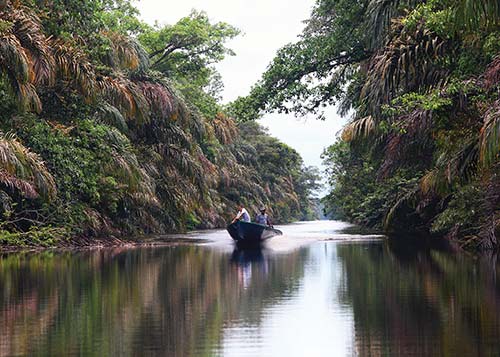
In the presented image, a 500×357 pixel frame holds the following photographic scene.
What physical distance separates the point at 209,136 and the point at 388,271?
72.3 ft

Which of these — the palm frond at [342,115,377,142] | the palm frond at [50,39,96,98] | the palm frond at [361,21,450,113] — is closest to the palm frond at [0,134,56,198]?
the palm frond at [50,39,96,98]

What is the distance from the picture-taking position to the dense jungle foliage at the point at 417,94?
1234 centimetres

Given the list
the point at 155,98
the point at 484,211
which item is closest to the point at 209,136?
the point at 155,98

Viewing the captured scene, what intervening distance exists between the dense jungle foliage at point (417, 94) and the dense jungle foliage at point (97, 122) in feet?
13.8

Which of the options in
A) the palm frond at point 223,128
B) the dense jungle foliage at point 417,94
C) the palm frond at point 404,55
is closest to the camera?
the dense jungle foliage at point 417,94

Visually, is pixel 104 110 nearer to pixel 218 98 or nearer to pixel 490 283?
pixel 490 283

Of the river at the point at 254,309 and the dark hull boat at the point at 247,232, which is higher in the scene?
the dark hull boat at the point at 247,232

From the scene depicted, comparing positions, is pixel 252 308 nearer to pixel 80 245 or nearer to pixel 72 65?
pixel 72 65

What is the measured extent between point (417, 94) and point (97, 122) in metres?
11.9

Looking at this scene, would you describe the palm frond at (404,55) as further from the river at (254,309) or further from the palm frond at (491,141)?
the palm frond at (491,141)

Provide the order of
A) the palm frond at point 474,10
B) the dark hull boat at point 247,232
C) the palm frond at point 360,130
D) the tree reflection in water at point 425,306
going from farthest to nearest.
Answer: the dark hull boat at point 247,232, the palm frond at point 360,130, the palm frond at point 474,10, the tree reflection in water at point 425,306

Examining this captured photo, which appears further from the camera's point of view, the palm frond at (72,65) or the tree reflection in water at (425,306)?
the palm frond at (72,65)

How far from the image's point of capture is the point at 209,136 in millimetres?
32875

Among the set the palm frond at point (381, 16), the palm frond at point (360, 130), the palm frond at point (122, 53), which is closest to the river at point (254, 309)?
the palm frond at point (381, 16)
